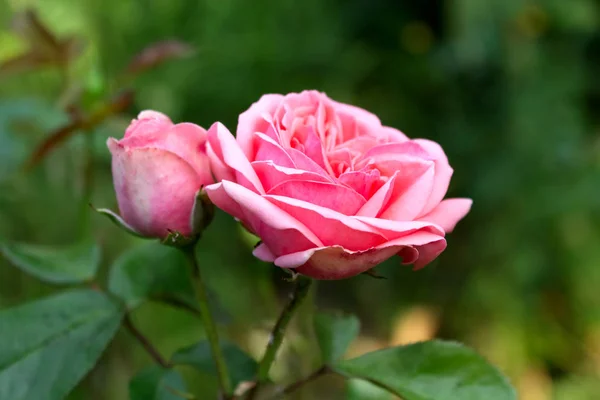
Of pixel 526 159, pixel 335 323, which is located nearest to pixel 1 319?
pixel 335 323

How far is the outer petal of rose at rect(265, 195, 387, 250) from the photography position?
0.22 m

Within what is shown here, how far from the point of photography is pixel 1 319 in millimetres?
304

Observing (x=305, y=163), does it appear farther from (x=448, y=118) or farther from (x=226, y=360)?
(x=448, y=118)

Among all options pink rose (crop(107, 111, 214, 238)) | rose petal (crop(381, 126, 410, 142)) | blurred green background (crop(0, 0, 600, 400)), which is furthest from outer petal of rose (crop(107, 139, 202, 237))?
blurred green background (crop(0, 0, 600, 400))

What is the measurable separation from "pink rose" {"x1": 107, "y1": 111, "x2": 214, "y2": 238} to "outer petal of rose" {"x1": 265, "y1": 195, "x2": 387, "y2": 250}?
52mm

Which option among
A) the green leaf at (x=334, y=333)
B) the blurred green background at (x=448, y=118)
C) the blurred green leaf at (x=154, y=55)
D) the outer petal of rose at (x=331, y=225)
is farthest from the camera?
the blurred green background at (x=448, y=118)

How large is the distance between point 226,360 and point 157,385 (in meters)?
0.04

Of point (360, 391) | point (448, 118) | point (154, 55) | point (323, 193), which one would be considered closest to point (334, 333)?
point (360, 391)

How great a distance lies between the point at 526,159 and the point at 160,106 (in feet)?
2.60

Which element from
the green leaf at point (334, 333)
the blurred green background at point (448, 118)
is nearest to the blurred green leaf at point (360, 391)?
the green leaf at point (334, 333)

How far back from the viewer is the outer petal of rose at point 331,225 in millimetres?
221

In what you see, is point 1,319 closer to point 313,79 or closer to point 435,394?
point 435,394

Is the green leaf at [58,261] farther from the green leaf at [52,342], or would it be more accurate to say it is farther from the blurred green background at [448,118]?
the blurred green background at [448,118]

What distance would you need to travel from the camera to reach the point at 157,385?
308 millimetres
